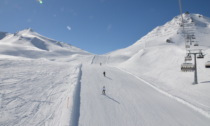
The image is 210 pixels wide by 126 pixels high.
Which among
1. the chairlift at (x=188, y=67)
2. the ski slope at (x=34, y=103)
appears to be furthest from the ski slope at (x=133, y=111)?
the chairlift at (x=188, y=67)

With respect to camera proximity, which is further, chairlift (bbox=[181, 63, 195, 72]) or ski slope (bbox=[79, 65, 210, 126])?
chairlift (bbox=[181, 63, 195, 72])

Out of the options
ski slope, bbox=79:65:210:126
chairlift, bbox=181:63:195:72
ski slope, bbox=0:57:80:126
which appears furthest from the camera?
chairlift, bbox=181:63:195:72

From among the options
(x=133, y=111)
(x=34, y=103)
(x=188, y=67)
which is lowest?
(x=133, y=111)

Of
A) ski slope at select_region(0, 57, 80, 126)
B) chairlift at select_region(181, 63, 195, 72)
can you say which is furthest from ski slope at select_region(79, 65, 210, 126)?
chairlift at select_region(181, 63, 195, 72)

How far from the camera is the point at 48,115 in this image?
15.0 meters

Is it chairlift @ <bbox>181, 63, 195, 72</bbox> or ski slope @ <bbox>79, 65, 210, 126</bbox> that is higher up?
chairlift @ <bbox>181, 63, 195, 72</bbox>

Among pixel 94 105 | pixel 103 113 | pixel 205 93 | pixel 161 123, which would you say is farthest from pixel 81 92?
pixel 205 93

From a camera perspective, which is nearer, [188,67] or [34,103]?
[34,103]

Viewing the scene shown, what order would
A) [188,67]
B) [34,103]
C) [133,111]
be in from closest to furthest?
[133,111] → [34,103] → [188,67]

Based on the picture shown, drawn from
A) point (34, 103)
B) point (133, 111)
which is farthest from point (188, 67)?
point (34, 103)

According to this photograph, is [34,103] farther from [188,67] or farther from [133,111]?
[188,67]

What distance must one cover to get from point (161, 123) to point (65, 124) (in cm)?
821

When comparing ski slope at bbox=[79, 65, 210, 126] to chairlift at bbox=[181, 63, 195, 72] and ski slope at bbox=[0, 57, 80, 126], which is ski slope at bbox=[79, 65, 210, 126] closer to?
ski slope at bbox=[0, 57, 80, 126]

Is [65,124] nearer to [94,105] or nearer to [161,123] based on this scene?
[94,105]
